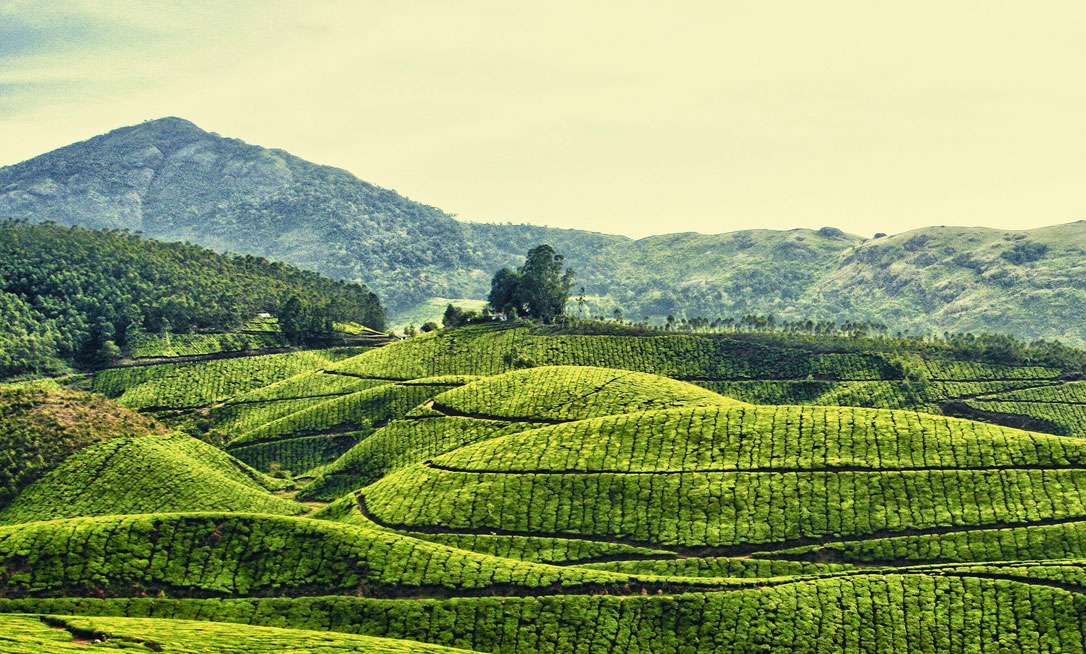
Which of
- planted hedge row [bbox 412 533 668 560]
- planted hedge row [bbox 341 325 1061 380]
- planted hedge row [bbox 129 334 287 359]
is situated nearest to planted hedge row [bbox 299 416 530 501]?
planted hedge row [bbox 412 533 668 560]

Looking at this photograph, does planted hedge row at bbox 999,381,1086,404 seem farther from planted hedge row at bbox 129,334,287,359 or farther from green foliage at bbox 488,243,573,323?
planted hedge row at bbox 129,334,287,359

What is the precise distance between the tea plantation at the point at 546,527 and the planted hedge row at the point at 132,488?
1.11ft

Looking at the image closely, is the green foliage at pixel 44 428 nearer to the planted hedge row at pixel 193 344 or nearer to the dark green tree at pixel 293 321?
the planted hedge row at pixel 193 344

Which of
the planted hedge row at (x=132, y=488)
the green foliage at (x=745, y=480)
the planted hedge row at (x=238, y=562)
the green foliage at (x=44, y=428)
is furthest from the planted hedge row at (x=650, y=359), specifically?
the planted hedge row at (x=238, y=562)

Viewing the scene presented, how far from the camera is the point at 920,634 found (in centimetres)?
6800

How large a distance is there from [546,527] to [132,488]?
49.2 m

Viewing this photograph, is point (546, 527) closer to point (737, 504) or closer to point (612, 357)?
point (737, 504)

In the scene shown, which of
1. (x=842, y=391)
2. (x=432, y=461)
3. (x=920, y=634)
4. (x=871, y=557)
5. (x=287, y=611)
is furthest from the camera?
(x=842, y=391)

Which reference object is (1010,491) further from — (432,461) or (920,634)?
(432,461)

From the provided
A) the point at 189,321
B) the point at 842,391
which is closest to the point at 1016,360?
the point at 842,391

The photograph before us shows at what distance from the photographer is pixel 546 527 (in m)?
88.5

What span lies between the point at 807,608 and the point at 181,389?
119160 millimetres

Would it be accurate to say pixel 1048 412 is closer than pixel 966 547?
No

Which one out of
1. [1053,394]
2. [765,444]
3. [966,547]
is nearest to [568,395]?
[765,444]
